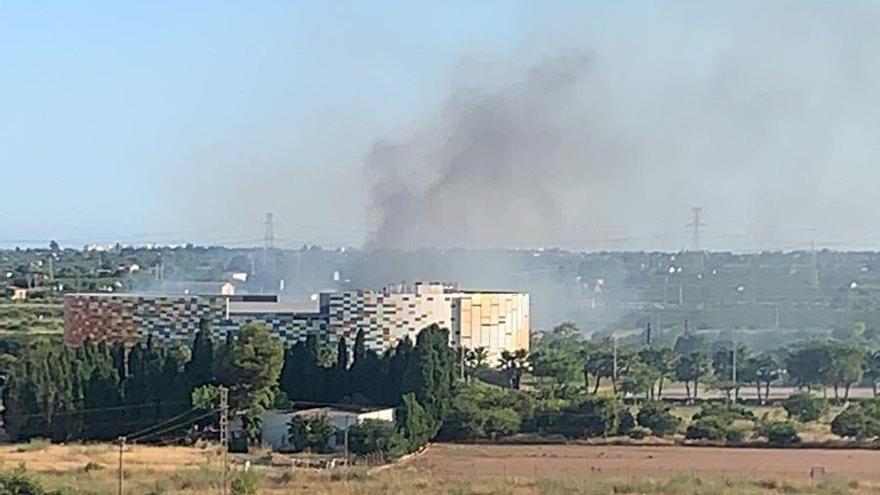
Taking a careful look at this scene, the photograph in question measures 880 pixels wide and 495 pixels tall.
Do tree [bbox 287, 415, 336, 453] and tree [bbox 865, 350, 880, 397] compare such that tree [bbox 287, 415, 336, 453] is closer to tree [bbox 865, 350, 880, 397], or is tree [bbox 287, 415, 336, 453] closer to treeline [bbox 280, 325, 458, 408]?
treeline [bbox 280, 325, 458, 408]

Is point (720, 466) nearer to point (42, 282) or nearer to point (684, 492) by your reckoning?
point (684, 492)

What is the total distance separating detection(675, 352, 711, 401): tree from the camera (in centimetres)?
5719

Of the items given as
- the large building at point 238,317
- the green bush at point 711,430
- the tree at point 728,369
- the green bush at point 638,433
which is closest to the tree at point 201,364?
the large building at point 238,317

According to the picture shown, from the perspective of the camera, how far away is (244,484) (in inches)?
980

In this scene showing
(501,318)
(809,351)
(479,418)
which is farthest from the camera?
(501,318)

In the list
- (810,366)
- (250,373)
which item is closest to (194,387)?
(250,373)

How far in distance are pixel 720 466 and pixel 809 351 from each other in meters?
23.9

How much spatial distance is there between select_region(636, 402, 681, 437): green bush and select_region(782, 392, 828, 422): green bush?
14.0ft

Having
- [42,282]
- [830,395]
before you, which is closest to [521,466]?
[830,395]

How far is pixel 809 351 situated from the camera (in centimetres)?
A: 5672

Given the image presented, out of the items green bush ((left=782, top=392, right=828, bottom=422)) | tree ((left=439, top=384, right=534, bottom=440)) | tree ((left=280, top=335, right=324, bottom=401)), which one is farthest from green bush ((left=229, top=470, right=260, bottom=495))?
green bush ((left=782, top=392, right=828, bottom=422))

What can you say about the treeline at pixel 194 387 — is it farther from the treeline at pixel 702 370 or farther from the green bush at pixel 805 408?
the green bush at pixel 805 408

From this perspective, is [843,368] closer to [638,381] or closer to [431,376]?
[638,381]

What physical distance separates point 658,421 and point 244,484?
63.2ft
